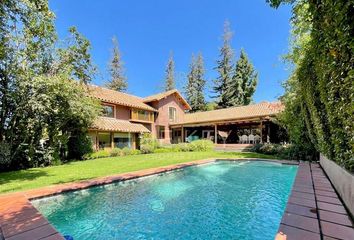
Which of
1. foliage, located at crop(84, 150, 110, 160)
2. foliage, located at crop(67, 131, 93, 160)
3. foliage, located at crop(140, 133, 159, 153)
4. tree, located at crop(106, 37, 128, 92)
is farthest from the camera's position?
tree, located at crop(106, 37, 128, 92)

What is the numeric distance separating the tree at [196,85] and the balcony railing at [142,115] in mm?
18571

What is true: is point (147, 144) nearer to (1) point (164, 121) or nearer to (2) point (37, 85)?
(1) point (164, 121)

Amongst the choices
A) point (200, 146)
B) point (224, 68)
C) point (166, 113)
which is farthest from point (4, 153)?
point (224, 68)

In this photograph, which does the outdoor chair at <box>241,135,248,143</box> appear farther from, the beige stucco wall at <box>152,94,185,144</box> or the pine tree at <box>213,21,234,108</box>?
the pine tree at <box>213,21,234,108</box>

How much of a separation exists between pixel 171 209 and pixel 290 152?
39.4 ft

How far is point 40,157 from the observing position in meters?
13.0

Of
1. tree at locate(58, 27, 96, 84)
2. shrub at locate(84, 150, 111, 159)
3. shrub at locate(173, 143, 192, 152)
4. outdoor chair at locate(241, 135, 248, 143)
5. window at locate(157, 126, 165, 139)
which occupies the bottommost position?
shrub at locate(84, 150, 111, 159)

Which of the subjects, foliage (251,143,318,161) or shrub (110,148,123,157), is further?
shrub (110,148,123,157)

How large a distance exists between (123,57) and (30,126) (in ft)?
119

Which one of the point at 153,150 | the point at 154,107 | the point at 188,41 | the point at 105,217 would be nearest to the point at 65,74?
the point at 105,217

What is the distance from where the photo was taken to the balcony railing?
25.2m

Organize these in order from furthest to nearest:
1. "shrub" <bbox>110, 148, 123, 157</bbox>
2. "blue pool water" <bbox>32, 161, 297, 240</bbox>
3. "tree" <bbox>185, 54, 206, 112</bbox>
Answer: "tree" <bbox>185, 54, 206, 112</bbox> → "shrub" <bbox>110, 148, 123, 157</bbox> → "blue pool water" <bbox>32, 161, 297, 240</bbox>

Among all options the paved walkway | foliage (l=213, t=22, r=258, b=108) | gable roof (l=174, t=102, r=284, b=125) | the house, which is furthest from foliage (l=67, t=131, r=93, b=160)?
foliage (l=213, t=22, r=258, b=108)

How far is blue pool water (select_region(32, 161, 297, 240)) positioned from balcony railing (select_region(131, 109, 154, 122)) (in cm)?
1674
